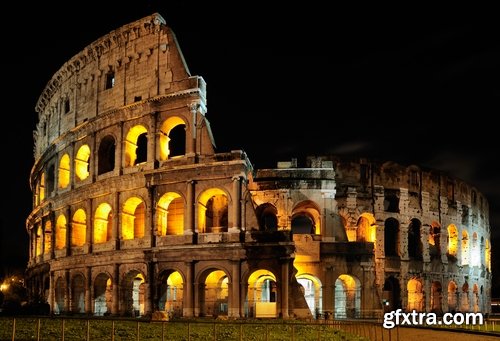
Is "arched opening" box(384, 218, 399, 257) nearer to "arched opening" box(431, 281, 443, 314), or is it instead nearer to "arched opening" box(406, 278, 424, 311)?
"arched opening" box(406, 278, 424, 311)

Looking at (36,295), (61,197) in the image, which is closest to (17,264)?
(36,295)

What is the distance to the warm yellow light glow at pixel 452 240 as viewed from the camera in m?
43.2

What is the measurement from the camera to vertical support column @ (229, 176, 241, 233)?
2861 centimetres

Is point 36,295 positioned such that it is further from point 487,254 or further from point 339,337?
point 487,254

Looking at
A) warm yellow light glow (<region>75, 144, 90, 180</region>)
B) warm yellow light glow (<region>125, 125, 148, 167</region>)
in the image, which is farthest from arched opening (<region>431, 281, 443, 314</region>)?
warm yellow light glow (<region>75, 144, 90, 180</region>)

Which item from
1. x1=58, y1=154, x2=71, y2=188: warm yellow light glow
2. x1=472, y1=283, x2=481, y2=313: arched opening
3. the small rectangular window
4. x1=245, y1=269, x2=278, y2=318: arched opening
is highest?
the small rectangular window

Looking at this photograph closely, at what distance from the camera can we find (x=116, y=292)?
30.7 meters

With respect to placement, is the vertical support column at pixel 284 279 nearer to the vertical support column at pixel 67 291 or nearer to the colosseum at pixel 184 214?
the colosseum at pixel 184 214

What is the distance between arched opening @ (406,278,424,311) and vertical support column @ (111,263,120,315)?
59.7 feet

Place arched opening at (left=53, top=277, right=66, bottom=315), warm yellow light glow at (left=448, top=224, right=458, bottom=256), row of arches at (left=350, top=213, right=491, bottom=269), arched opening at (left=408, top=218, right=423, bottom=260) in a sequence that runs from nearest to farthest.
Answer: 1. arched opening at (left=53, top=277, right=66, bottom=315)
2. row of arches at (left=350, top=213, right=491, bottom=269)
3. arched opening at (left=408, top=218, right=423, bottom=260)
4. warm yellow light glow at (left=448, top=224, right=458, bottom=256)

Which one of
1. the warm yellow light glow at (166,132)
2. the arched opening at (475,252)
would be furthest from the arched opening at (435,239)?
the warm yellow light glow at (166,132)

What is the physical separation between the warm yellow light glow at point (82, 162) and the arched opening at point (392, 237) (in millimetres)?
18540

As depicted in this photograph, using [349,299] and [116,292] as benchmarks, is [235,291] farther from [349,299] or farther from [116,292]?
[349,299]

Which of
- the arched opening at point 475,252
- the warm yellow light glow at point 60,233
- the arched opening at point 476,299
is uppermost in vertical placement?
the warm yellow light glow at point 60,233
